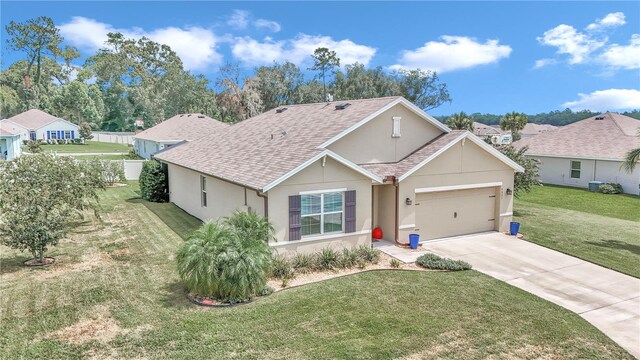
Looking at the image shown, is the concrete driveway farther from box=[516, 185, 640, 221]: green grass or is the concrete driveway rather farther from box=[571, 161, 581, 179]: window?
box=[571, 161, 581, 179]: window

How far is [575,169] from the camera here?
31.9 metres

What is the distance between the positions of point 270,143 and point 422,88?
2074 inches

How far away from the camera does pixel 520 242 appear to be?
16.2 meters

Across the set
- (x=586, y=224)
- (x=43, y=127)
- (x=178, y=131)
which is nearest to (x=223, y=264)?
(x=586, y=224)

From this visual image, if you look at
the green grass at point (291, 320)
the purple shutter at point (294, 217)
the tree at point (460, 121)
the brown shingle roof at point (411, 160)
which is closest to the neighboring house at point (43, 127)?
the tree at point (460, 121)

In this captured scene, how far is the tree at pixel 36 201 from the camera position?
12031mm

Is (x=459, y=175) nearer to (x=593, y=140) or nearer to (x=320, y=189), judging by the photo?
(x=320, y=189)

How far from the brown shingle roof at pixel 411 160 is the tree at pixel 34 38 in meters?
78.9

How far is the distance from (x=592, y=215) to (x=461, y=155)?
10779 millimetres

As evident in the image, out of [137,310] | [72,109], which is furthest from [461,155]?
[72,109]

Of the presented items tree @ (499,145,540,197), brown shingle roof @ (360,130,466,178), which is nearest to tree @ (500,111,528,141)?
tree @ (499,145,540,197)

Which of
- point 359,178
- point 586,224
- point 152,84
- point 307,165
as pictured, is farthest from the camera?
point 152,84

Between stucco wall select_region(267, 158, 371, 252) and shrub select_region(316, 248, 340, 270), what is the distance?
26.3 inches

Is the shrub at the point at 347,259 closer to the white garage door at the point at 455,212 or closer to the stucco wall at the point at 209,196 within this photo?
the stucco wall at the point at 209,196
